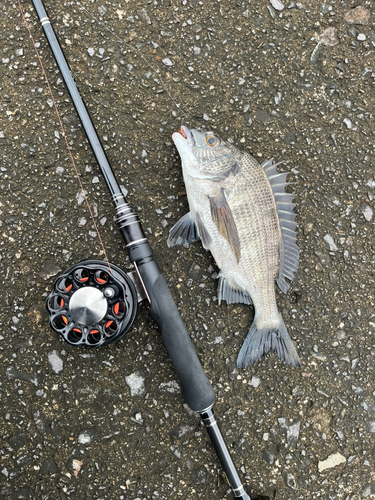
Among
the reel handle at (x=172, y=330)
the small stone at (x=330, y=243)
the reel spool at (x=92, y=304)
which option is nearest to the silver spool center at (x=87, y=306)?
the reel spool at (x=92, y=304)

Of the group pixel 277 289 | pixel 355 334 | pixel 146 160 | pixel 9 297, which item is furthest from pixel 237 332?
pixel 9 297

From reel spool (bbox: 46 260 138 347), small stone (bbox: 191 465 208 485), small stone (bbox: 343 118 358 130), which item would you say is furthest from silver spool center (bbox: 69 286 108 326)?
small stone (bbox: 343 118 358 130)

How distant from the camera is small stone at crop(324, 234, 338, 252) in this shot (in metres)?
2.25

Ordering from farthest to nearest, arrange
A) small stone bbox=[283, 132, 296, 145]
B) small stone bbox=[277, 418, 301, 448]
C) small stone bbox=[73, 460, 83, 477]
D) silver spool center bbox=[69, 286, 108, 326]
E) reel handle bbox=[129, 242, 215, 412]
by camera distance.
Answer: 1. small stone bbox=[283, 132, 296, 145]
2. small stone bbox=[277, 418, 301, 448]
3. small stone bbox=[73, 460, 83, 477]
4. reel handle bbox=[129, 242, 215, 412]
5. silver spool center bbox=[69, 286, 108, 326]

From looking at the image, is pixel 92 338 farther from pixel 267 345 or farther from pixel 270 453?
pixel 270 453

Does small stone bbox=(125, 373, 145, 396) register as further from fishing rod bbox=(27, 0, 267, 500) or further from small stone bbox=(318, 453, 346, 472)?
small stone bbox=(318, 453, 346, 472)

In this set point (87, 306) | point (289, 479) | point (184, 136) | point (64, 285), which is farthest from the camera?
point (289, 479)

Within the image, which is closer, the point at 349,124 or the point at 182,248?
the point at 182,248

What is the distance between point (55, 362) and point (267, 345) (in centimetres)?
110

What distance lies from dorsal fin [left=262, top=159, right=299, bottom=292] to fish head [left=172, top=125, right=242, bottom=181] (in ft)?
0.67

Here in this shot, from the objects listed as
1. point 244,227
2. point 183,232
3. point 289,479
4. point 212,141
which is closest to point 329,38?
point 212,141

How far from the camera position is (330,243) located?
2.25 metres

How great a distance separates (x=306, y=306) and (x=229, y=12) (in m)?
1.71

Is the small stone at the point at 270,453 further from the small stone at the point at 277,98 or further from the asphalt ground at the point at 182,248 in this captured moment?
→ the small stone at the point at 277,98
